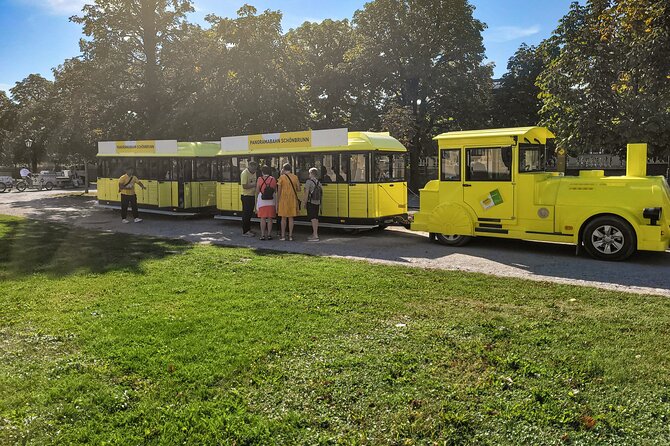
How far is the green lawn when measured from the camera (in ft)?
12.5

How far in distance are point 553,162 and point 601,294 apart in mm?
5366

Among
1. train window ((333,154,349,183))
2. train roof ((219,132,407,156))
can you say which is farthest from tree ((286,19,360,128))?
train window ((333,154,349,183))

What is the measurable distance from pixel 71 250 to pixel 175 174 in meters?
8.76

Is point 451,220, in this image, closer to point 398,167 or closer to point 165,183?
point 398,167

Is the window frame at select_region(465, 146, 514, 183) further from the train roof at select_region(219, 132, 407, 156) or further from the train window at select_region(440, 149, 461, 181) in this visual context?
the train roof at select_region(219, 132, 407, 156)

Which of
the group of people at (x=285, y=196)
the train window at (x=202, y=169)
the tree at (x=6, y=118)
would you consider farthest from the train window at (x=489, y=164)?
the tree at (x=6, y=118)

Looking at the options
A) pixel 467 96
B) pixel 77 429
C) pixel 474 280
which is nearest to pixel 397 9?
pixel 467 96

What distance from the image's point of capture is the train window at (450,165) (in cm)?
1206

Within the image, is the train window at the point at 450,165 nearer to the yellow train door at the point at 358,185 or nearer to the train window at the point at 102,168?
the yellow train door at the point at 358,185

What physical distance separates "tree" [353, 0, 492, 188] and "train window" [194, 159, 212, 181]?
547 inches

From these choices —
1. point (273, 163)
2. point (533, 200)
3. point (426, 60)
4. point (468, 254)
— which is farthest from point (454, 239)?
point (426, 60)

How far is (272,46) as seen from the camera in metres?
26.2

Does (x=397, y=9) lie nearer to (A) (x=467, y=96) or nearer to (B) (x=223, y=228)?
(A) (x=467, y=96)

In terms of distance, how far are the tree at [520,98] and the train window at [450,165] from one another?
26.7m
